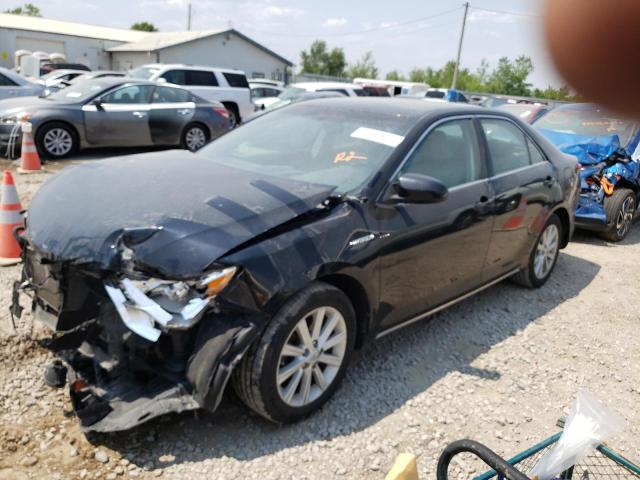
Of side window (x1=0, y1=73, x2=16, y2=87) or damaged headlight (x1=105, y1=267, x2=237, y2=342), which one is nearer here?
damaged headlight (x1=105, y1=267, x2=237, y2=342)

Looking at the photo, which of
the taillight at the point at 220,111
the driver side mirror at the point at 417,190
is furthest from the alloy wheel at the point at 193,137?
the driver side mirror at the point at 417,190

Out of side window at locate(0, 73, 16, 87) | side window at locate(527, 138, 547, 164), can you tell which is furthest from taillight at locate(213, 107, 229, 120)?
side window at locate(527, 138, 547, 164)

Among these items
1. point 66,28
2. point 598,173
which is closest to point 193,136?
point 598,173

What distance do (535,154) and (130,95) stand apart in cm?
769

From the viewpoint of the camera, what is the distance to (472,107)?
4.17 meters

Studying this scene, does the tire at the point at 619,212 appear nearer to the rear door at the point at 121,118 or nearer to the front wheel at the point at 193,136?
the front wheel at the point at 193,136

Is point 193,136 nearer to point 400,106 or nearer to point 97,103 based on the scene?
point 97,103

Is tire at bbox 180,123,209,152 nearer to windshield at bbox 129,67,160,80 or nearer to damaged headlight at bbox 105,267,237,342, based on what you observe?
windshield at bbox 129,67,160,80

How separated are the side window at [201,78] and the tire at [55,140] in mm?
5583

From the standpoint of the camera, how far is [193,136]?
35.7 ft

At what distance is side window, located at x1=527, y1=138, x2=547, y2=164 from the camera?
4.61 metres

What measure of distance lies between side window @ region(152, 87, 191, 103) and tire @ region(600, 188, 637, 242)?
25.0ft

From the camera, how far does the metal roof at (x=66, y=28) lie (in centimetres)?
3894

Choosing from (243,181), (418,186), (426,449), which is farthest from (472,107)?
(426,449)
